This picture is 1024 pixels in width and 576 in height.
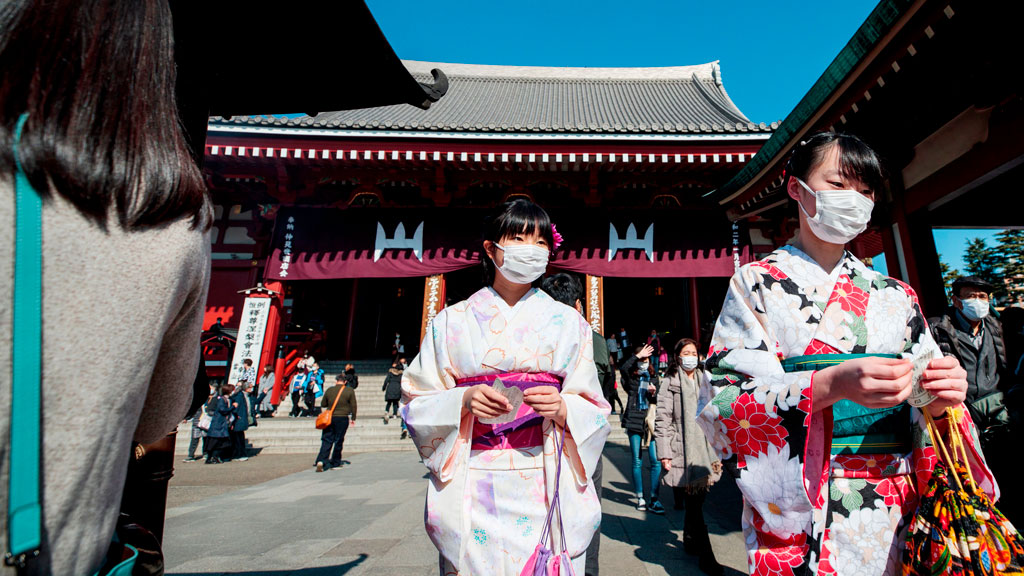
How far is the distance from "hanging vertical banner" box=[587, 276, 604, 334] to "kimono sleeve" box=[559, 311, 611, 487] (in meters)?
7.16

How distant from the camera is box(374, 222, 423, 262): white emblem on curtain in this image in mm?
9320

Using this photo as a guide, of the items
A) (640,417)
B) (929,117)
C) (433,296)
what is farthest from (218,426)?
(929,117)

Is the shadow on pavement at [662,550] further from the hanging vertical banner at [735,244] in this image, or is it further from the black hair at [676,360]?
the hanging vertical banner at [735,244]

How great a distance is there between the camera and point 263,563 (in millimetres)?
2836

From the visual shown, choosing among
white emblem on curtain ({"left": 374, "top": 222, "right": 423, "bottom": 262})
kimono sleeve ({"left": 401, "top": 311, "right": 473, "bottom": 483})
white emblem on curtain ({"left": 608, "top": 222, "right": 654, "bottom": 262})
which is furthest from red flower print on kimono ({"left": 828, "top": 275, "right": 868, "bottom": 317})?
white emblem on curtain ({"left": 374, "top": 222, "right": 423, "bottom": 262})

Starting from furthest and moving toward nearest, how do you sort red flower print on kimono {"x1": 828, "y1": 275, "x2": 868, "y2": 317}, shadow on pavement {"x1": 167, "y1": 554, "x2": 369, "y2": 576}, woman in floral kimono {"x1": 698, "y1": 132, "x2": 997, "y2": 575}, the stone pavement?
the stone pavement, shadow on pavement {"x1": 167, "y1": 554, "x2": 369, "y2": 576}, red flower print on kimono {"x1": 828, "y1": 275, "x2": 868, "y2": 317}, woman in floral kimono {"x1": 698, "y1": 132, "x2": 997, "y2": 575}

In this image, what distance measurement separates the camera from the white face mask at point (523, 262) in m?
1.73

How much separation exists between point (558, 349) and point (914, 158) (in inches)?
179

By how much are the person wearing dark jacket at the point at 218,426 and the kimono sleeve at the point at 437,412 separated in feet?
23.5

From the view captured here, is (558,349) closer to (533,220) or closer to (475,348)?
(475,348)

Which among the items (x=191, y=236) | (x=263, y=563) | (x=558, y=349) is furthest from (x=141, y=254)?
(x=263, y=563)

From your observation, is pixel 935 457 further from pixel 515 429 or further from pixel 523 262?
pixel 523 262

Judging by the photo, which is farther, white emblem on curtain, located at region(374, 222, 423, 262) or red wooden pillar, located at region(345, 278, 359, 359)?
red wooden pillar, located at region(345, 278, 359, 359)

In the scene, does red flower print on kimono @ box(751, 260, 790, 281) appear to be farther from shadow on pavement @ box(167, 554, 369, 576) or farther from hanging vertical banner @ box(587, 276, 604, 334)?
hanging vertical banner @ box(587, 276, 604, 334)
